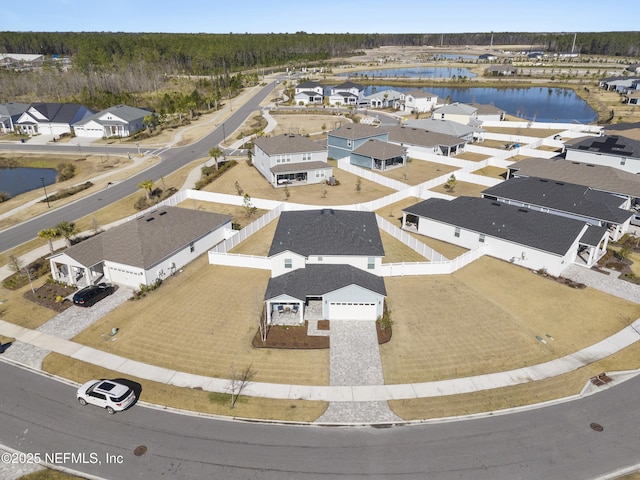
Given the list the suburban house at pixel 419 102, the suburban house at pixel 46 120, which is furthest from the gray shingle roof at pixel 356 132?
the suburban house at pixel 46 120

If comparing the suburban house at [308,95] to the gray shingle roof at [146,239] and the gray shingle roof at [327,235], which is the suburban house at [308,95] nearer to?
the gray shingle roof at [146,239]

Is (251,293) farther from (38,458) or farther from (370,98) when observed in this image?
(370,98)

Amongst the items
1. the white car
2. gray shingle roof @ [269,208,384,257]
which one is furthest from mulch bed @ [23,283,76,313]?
gray shingle roof @ [269,208,384,257]

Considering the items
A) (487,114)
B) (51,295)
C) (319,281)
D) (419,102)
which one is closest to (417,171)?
(319,281)

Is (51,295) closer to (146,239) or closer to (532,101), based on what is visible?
(146,239)

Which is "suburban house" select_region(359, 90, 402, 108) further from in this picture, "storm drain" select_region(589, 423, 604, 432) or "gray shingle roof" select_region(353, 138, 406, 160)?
"storm drain" select_region(589, 423, 604, 432)

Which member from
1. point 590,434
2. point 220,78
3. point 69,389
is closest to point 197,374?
point 69,389
